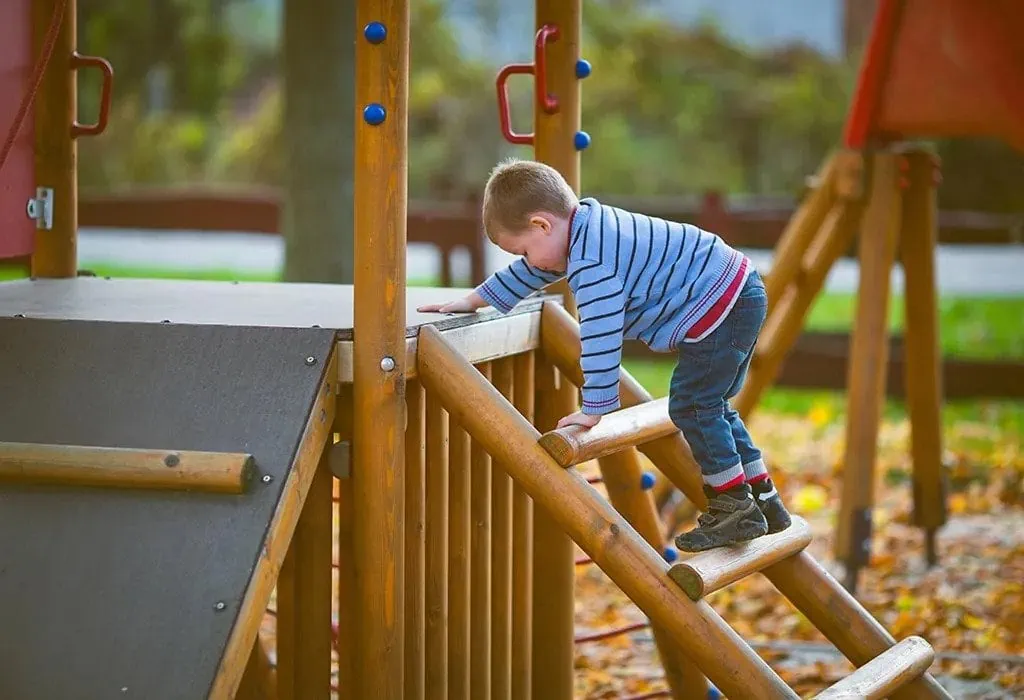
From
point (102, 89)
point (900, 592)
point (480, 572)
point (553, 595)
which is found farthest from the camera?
point (900, 592)

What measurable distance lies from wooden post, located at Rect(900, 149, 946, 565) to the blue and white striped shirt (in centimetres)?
273

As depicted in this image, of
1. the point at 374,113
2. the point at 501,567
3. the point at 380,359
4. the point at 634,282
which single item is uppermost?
the point at 374,113

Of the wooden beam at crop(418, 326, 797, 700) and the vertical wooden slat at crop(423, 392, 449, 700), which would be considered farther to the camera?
the vertical wooden slat at crop(423, 392, 449, 700)

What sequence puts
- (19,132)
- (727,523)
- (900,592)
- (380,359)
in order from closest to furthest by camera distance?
(380,359) < (727,523) < (19,132) < (900,592)

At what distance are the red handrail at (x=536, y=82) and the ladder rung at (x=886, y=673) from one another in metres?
1.57

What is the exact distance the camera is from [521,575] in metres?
3.68

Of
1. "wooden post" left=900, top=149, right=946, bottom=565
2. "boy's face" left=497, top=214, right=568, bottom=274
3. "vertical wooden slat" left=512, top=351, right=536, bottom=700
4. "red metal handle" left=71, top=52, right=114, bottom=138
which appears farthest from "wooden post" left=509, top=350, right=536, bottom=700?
"wooden post" left=900, top=149, right=946, bottom=565

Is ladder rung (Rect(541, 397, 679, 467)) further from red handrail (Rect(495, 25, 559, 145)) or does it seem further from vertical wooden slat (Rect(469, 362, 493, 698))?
red handrail (Rect(495, 25, 559, 145))

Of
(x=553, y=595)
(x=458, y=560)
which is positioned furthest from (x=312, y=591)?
(x=553, y=595)

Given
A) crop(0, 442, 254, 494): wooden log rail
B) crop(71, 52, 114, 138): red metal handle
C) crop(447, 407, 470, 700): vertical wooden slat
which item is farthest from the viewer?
crop(71, 52, 114, 138): red metal handle

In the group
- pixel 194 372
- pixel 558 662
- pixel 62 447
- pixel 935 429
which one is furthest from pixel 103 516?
pixel 935 429

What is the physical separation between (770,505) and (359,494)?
1.03m

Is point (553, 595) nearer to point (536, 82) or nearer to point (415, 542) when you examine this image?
point (415, 542)

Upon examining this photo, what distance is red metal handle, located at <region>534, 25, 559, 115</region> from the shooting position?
356 cm
